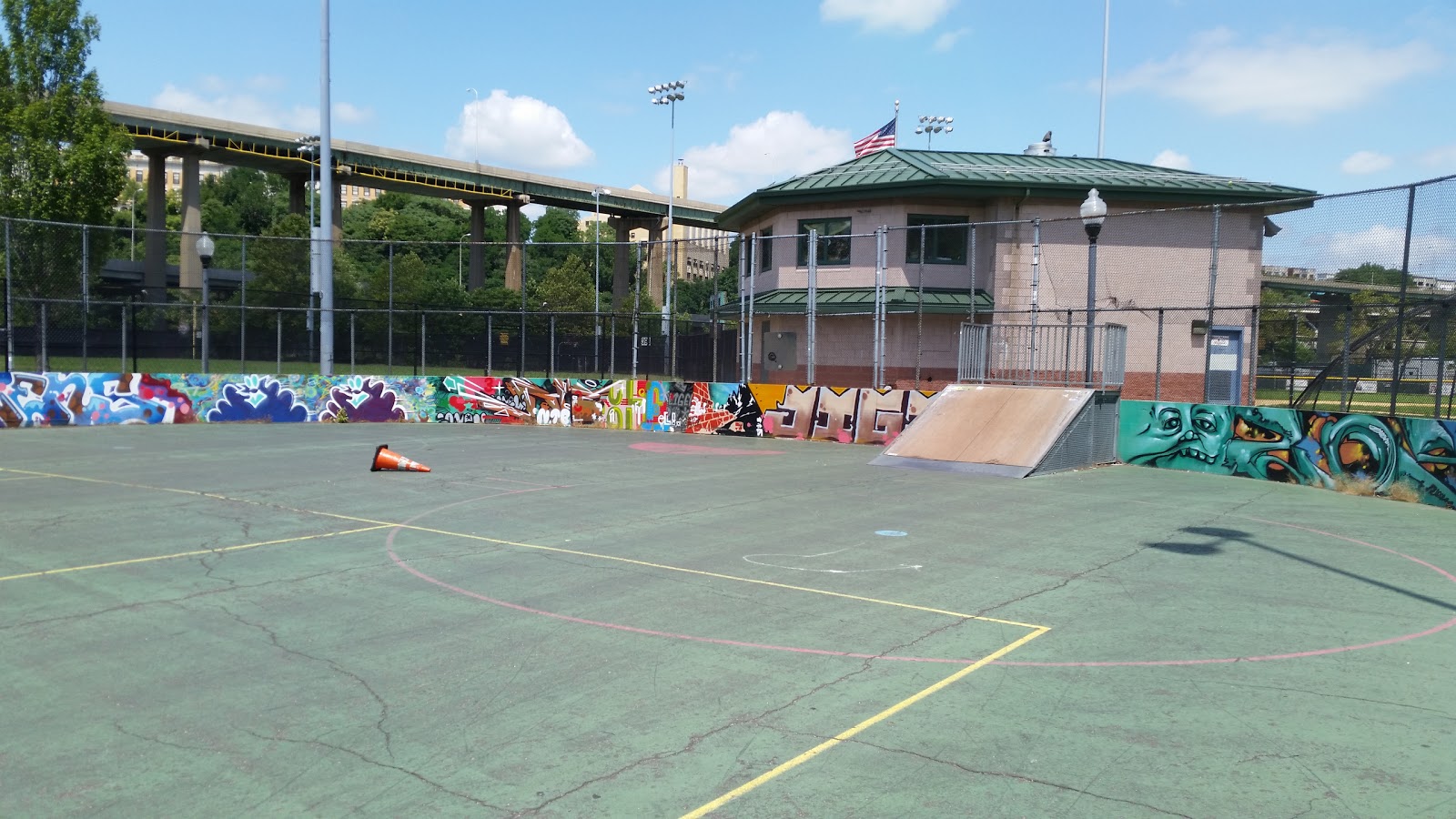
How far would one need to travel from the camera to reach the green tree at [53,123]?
34781 mm

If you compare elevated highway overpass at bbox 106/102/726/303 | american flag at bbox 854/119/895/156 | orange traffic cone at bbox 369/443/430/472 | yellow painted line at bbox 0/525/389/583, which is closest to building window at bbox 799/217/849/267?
american flag at bbox 854/119/895/156

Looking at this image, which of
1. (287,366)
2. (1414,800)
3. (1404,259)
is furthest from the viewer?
(287,366)

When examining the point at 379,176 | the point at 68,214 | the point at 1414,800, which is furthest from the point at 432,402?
the point at 379,176

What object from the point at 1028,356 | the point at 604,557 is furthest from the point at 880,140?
the point at 604,557

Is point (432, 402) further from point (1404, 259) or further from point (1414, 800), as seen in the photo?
point (1414, 800)

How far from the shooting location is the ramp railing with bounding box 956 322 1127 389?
873 inches

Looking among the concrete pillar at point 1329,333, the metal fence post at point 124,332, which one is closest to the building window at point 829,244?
the concrete pillar at point 1329,333

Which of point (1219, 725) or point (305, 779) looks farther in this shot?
point (1219, 725)

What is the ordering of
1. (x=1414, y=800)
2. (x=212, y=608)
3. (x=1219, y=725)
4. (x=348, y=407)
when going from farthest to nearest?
1. (x=348, y=407)
2. (x=212, y=608)
3. (x=1219, y=725)
4. (x=1414, y=800)

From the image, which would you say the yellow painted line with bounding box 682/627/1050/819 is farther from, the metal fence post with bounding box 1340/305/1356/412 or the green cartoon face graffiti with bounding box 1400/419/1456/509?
the metal fence post with bounding box 1340/305/1356/412

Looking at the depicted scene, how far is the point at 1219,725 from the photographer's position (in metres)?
5.49

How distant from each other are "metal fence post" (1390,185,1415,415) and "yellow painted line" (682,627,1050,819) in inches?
460

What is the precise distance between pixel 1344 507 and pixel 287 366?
2768 centimetres

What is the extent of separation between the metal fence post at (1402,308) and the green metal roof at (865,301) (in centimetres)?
1189
